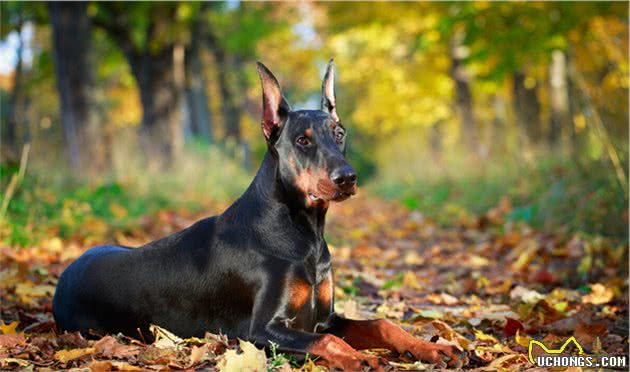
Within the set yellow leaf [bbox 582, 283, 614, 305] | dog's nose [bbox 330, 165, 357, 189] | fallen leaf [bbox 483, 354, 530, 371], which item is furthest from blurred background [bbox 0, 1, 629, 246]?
fallen leaf [bbox 483, 354, 530, 371]

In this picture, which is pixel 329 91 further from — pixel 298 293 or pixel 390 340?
pixel 390 340

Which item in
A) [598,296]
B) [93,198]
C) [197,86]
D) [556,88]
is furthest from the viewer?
[197,86]

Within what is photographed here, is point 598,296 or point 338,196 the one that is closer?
point 338,196

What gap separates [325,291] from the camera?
426 cm

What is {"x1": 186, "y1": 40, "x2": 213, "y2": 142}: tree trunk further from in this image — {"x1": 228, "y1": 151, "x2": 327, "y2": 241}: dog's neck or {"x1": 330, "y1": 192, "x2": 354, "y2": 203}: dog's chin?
{"x1": 330, "y1": 192, "x2": 354, "y2": 203}: dog's chin

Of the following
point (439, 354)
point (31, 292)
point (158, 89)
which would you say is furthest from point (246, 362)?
point (158, 89)

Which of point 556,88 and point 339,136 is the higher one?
point 556,88

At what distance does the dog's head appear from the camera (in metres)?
3.89

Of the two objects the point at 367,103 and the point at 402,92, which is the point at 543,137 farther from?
the point at 367,103

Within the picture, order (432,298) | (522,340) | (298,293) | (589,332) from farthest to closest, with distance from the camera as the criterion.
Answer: (432,298) < (589,332) < (522,340) < (298,293)

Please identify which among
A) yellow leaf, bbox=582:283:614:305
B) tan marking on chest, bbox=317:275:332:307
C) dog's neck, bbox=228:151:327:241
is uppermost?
dog's neck, bbox=228:151:327:241

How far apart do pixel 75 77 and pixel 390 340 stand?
11611 mm

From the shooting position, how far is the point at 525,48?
463 inches

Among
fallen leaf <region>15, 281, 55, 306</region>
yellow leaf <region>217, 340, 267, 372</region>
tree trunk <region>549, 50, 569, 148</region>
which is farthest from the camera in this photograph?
tree trunk <region>549, 50, 569, 148</region>
